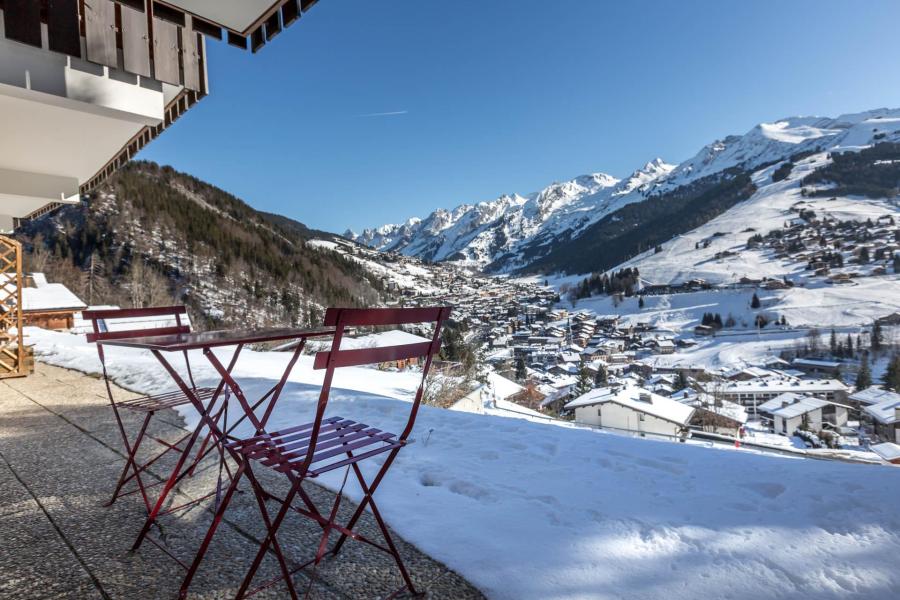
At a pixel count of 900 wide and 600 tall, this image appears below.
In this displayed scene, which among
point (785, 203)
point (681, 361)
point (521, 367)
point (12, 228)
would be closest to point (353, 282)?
point (521, 367)

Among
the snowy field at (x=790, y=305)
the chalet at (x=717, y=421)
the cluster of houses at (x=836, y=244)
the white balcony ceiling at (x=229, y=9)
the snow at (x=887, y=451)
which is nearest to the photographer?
the white balcony ceiling at (x=229, y=9)

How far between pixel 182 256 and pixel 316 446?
59670 millimetres

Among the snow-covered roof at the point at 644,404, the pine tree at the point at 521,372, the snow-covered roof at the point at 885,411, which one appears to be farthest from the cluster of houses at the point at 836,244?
the snow-covered roof at the point at 644,404

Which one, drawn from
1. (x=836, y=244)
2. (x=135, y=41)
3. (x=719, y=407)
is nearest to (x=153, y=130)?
(x=135, y=41)

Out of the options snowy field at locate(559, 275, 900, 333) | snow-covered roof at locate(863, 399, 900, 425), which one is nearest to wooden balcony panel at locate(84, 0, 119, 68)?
snow-covered roof at locate(863, 399, 900, 425)

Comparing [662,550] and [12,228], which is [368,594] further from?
[12,228]

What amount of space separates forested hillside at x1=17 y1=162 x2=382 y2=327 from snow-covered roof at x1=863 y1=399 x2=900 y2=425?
45.4 m

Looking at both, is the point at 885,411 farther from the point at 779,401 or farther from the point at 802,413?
the point at 779,401

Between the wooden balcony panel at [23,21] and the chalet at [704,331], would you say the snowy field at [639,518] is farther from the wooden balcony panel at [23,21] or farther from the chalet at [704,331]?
the chalet at [704,331]

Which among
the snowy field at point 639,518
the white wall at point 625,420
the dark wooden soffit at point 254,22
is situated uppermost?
the dark wooden soffit at point 254,22

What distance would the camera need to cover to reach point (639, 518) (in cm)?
226

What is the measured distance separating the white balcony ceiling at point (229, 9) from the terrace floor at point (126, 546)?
421cm

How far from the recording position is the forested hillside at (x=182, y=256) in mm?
41938

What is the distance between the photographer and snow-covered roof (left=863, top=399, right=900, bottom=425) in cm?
3108
